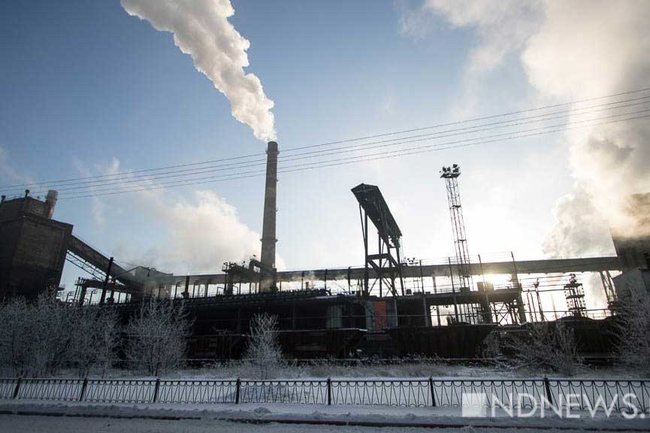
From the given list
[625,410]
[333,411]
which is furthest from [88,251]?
[625,410]

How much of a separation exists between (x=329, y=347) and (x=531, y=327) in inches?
493

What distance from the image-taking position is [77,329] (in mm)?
22188

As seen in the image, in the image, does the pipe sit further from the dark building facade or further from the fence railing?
the fence railing

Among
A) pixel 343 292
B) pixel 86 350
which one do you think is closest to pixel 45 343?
pixel 86 350

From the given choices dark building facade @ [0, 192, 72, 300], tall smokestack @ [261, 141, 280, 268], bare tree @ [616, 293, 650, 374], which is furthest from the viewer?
tall smokestack @ [261, 141, 280, 268]

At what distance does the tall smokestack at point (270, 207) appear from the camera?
4303cm

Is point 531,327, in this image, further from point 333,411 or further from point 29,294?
point 29,294

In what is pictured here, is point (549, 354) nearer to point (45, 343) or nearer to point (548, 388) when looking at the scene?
point (548, 388)

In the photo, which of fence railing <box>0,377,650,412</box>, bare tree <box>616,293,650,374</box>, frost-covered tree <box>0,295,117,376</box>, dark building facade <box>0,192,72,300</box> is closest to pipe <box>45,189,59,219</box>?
dark building facade <box>0,192,72,300</box>

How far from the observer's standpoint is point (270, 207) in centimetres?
4491

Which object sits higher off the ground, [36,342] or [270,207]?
[270,207]

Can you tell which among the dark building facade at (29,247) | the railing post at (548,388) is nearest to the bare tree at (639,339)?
the railing post at (548,388)

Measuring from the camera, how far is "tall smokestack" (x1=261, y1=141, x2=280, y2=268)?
43.0 metres

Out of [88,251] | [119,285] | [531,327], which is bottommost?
[531,327]
